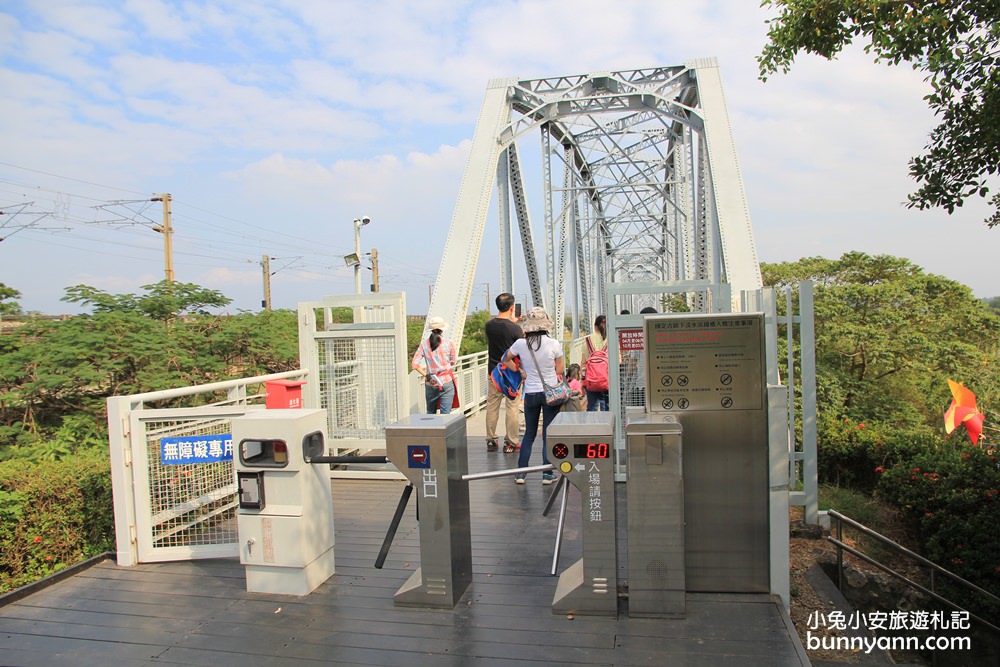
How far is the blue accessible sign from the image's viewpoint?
179 inches

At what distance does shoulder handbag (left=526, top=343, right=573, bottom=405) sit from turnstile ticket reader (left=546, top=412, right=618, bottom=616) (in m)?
2.55

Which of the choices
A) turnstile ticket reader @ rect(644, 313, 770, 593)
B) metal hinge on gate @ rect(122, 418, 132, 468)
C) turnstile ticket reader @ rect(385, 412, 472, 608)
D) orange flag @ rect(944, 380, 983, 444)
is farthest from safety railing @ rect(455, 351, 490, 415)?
turnstile ticket reader @ rect(644, 313, 770, 593)

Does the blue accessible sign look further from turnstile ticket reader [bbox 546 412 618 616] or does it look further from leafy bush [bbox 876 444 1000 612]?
leafy bush [bbox 876 444 1000 612]

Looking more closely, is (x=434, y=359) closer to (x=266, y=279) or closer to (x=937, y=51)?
(x=937, y=51)

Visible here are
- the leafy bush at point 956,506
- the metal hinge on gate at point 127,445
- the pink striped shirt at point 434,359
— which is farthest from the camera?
the pink striped shirt at point 434,359

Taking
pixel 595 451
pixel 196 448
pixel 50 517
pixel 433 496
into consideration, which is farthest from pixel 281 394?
pixel 595 451

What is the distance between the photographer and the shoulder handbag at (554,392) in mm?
6109

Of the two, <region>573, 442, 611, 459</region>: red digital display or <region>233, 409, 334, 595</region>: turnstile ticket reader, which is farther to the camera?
<region>233, 409, 334, 595</region>: turnstile ticket reader

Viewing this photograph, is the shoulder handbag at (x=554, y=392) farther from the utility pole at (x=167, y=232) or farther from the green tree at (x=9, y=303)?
the utility pole at (x=167, y=232)

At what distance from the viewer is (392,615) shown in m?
3.63

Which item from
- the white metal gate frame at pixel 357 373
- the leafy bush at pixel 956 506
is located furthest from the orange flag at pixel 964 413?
the white metal gate frame at pixel 357 373

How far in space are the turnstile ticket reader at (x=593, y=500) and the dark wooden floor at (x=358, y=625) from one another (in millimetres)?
116

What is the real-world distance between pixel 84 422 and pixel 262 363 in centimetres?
229

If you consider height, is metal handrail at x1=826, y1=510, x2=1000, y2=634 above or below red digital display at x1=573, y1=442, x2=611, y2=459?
below
